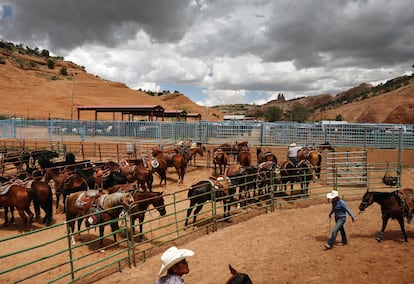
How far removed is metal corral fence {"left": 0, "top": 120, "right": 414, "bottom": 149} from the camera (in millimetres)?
19609

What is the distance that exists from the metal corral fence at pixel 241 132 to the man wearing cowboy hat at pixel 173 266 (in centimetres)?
1538

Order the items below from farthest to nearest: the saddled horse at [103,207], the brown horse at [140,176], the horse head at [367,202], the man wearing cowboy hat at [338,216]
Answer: the brown horse at [140,176], the horse head at [367,202], the saddled horse at [103,207], the man wearing cowboy hat at [338,216]

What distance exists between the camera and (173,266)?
3148 millimetres

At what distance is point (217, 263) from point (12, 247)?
571 centimetres

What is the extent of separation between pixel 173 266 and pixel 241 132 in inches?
770

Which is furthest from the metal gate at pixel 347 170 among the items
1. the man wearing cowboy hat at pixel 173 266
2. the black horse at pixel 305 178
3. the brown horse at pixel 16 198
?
the brown horse at pixel 16 198

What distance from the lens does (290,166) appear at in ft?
40.0

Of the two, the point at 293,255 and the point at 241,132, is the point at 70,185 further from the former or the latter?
the point at 241,132

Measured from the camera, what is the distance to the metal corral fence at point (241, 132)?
19.6 metres

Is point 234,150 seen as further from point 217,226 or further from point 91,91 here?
point 91,91

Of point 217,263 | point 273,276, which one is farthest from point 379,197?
point 217,263

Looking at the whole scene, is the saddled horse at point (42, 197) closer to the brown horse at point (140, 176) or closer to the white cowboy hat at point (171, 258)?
the brown horse at point (140, 176)

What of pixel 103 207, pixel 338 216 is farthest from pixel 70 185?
pixel 338 216

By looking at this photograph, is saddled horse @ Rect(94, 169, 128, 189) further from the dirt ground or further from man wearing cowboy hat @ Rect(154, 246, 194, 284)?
man wearing cowboy hat @ Rect(154, 246, 194, 284)
